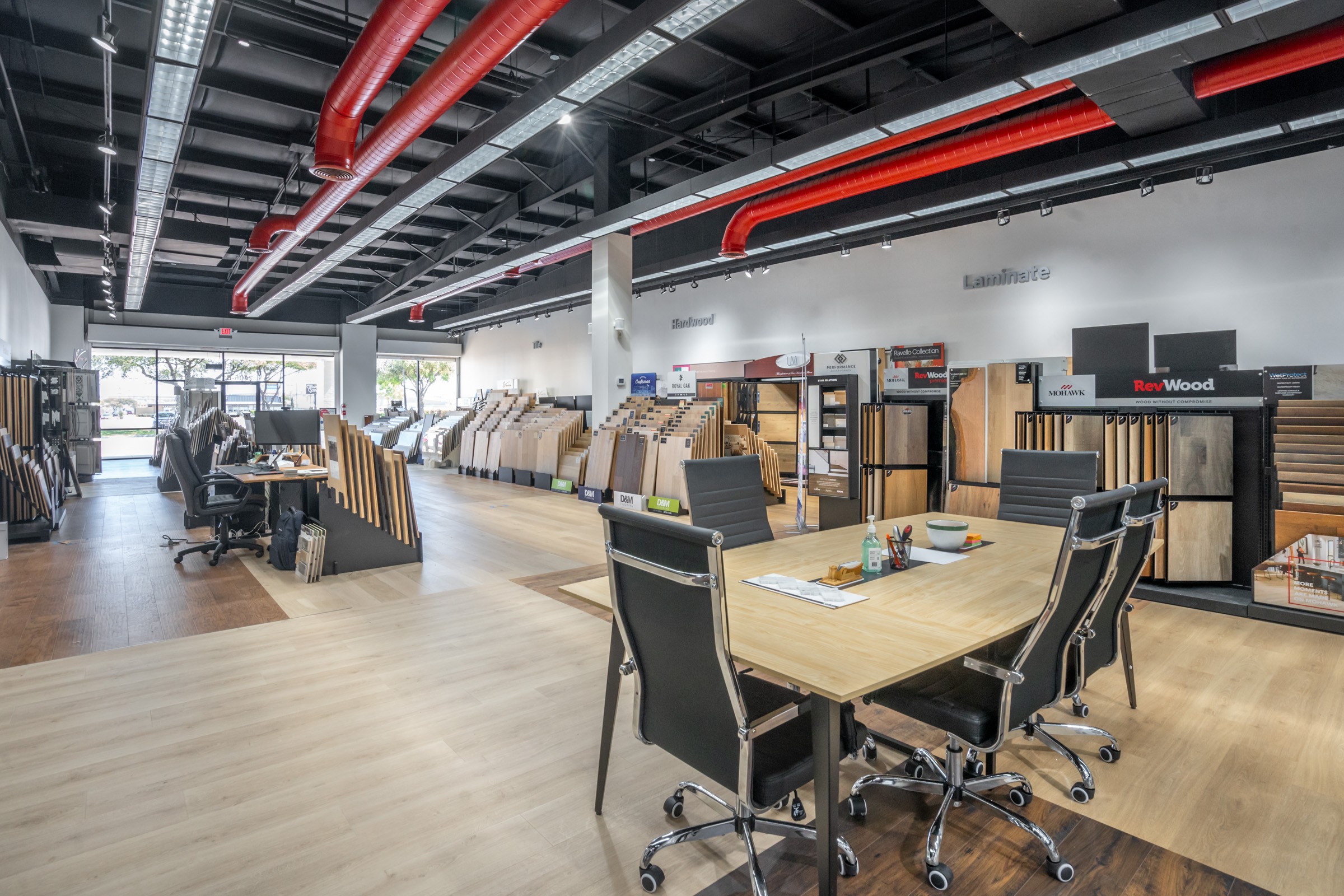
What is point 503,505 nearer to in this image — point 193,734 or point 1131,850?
point 193,734

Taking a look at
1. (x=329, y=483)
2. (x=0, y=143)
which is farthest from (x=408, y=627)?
(x=0, y=143)

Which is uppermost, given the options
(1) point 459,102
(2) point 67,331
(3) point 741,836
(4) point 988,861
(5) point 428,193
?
(1) point 459,102

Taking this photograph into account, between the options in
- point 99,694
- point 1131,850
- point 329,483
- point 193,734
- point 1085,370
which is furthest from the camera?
point 1085,370

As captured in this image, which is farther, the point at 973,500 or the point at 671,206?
the point at 671,206

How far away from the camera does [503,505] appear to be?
9875 millimetres

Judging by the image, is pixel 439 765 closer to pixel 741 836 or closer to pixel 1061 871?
pixel 741 836

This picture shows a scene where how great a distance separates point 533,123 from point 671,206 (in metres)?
2.31

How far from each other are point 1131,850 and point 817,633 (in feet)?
4.42

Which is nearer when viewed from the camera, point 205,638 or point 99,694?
point 99,694

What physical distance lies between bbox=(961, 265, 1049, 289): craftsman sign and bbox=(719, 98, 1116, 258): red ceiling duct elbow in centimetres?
158

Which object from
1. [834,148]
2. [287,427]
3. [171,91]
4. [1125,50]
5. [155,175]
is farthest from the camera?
[287,427]

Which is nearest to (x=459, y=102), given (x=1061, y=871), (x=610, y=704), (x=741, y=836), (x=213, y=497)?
(x=213, y=497)

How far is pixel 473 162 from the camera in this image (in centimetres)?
662

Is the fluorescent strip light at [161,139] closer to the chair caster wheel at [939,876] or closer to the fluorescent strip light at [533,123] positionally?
the fluorescent strip light at [533,123]
